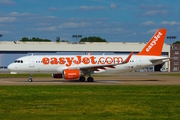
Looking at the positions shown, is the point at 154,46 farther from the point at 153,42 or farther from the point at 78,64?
the point at 78,64

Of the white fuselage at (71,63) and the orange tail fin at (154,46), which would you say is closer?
the white fuselage at (71,63)

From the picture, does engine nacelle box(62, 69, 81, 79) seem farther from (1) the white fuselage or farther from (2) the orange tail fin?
(2) the orange tail fin

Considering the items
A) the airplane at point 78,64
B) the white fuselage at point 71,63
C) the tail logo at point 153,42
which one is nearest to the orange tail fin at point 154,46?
the tail logo at point 153,42

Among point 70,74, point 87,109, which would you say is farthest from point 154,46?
point 87,109

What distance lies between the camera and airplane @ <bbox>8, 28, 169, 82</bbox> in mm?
43031

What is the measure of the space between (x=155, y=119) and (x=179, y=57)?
10651 centimetres

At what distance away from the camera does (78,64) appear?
44.6 m

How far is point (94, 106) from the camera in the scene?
64.7ft

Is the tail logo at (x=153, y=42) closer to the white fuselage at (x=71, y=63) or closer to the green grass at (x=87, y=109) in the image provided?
the white fuselage at (x=71, y=63)

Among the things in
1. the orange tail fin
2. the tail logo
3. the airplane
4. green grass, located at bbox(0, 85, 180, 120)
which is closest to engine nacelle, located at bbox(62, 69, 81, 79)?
the airplane

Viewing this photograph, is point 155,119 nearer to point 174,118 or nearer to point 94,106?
point 174,118

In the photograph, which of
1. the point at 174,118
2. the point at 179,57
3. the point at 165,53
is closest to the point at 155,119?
the point at 174,118

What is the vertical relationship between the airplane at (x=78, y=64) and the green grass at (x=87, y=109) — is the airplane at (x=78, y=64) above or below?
above

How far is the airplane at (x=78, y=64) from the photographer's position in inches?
1694
